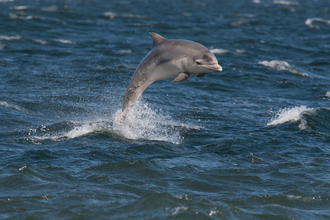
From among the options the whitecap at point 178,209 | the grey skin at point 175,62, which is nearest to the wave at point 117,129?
the grey skin at point 175,62

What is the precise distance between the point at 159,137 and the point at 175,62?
9.22 ft

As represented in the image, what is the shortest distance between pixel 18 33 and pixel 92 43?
4.90 metres

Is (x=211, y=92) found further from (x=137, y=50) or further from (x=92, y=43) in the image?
(x=92, y=43)

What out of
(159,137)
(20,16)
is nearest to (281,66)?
(159,137)

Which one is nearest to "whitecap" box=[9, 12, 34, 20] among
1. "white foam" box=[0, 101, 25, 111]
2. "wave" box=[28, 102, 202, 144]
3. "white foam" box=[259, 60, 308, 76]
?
"white foam" box=[259, 60, 308, 76]

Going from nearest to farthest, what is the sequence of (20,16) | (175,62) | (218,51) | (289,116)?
(175,62)
(289,116)
(218,51)
(20,16)

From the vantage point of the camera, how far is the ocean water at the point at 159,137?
786 cm

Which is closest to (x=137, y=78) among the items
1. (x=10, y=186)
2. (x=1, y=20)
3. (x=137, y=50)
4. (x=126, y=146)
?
(x=126, y=146)

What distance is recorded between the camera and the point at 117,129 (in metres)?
12.2

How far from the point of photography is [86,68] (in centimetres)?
2039

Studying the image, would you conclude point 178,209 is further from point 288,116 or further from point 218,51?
point 218,51

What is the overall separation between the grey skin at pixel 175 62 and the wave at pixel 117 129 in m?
1.48

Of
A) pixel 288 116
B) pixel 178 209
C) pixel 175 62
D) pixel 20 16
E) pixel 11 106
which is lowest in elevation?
pixel 11 106

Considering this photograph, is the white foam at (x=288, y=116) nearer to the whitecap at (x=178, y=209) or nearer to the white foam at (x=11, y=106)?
the whitecap at (x=178, y=209)
